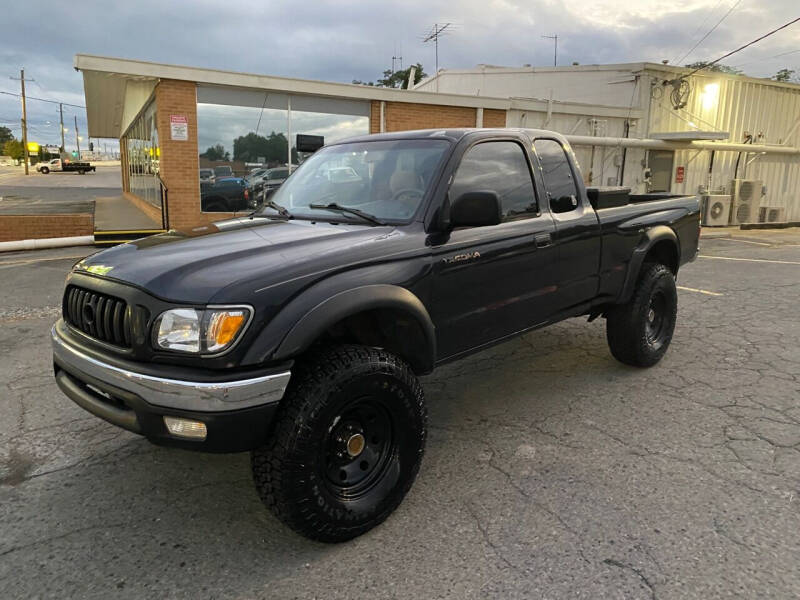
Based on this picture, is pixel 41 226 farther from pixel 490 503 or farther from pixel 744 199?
pixel 744 199

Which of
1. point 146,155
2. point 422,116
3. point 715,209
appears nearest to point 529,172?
point 422,116

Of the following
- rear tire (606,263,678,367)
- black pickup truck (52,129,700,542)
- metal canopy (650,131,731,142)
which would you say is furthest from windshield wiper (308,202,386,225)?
metal canopy (650,131,731,142)

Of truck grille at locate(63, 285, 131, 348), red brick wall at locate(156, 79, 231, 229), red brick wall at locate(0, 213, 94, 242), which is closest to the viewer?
truck grille at locate(63, 285, 131, 348)

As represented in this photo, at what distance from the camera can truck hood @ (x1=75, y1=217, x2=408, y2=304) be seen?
2361mm

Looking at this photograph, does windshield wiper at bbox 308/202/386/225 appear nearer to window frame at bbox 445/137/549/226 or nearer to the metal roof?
window frame at bbox 445/137/549/226

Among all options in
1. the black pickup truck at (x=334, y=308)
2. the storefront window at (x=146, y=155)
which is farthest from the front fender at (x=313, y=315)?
the storefront window at (x=146, y=155)

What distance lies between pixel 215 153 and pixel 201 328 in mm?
11756

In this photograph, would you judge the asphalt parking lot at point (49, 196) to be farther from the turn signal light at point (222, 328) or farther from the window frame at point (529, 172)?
the turn signal light at point (222, 328)

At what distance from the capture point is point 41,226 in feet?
39.4

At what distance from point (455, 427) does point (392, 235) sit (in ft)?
4.82

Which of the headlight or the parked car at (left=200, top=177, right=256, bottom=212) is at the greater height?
the parked car at (left=200, top=177, right=256, bottom=212)

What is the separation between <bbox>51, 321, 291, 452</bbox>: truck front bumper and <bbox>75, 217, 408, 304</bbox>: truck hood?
1.10 ft

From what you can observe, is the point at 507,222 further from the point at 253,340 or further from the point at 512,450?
the point at 253,340

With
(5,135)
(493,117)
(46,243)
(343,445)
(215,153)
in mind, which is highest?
(5,135)
